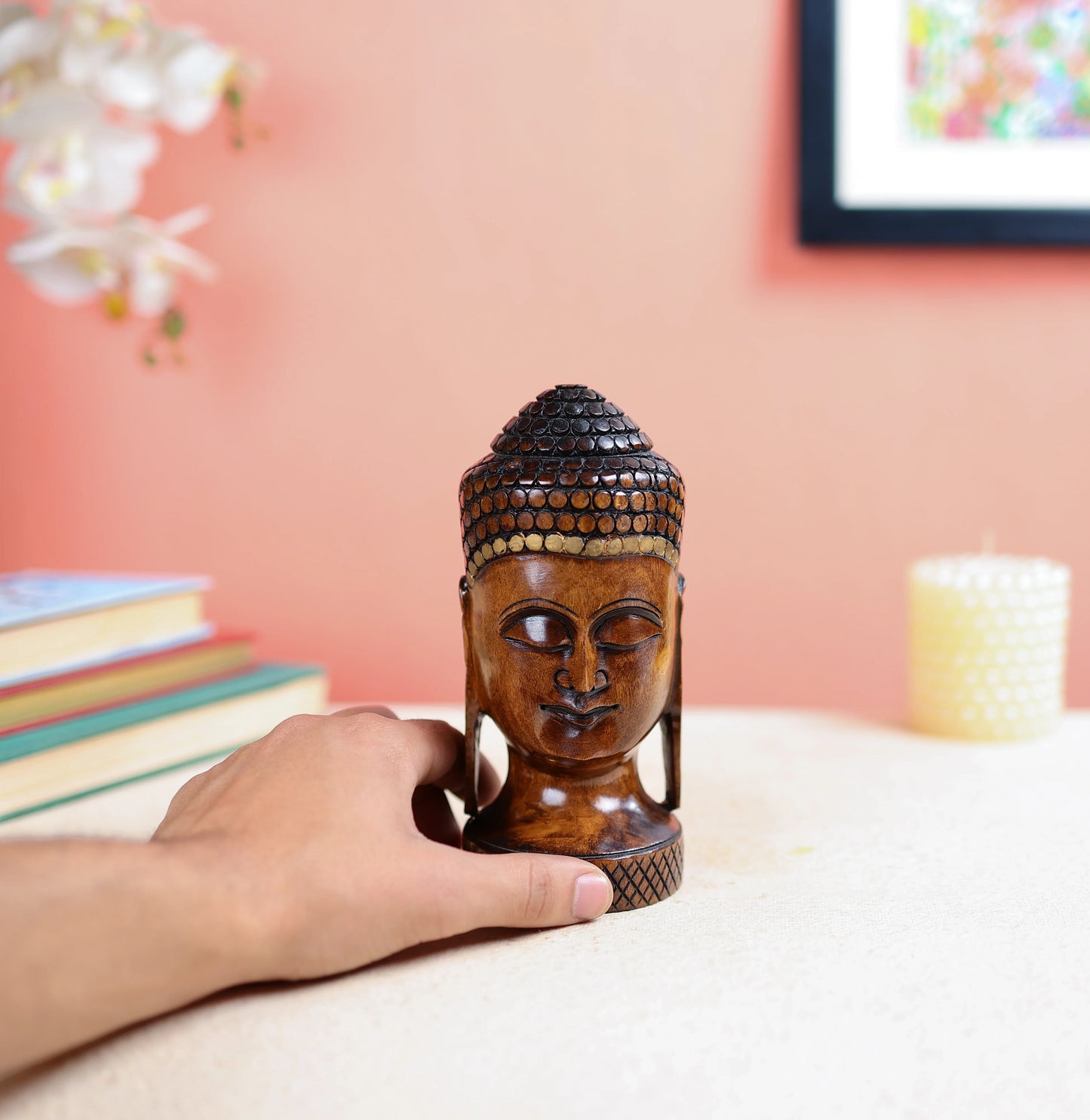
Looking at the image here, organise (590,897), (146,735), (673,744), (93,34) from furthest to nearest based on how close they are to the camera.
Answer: (93,34) → (146,735) → (673,744) → (590,897)

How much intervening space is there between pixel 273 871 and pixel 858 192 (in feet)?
4.08

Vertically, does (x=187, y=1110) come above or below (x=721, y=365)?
below

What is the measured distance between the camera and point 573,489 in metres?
0.79

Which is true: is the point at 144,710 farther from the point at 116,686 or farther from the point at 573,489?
the point at 573,489

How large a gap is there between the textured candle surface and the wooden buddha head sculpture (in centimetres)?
57

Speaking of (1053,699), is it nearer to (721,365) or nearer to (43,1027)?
(721,365)

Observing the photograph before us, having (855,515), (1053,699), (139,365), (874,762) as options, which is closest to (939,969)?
(874,762)

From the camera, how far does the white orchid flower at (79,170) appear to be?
1.47 m

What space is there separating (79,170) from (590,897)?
122 centimetres

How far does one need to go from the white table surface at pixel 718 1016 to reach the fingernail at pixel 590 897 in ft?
0.05

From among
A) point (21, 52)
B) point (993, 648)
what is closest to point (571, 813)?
point (993, 648)

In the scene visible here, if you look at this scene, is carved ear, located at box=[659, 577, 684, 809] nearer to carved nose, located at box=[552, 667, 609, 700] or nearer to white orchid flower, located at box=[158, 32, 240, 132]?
carved nose, located at box=[552, 667, 609, 700]

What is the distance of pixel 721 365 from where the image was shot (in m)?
1.62

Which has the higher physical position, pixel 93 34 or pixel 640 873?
pixel 93 34
